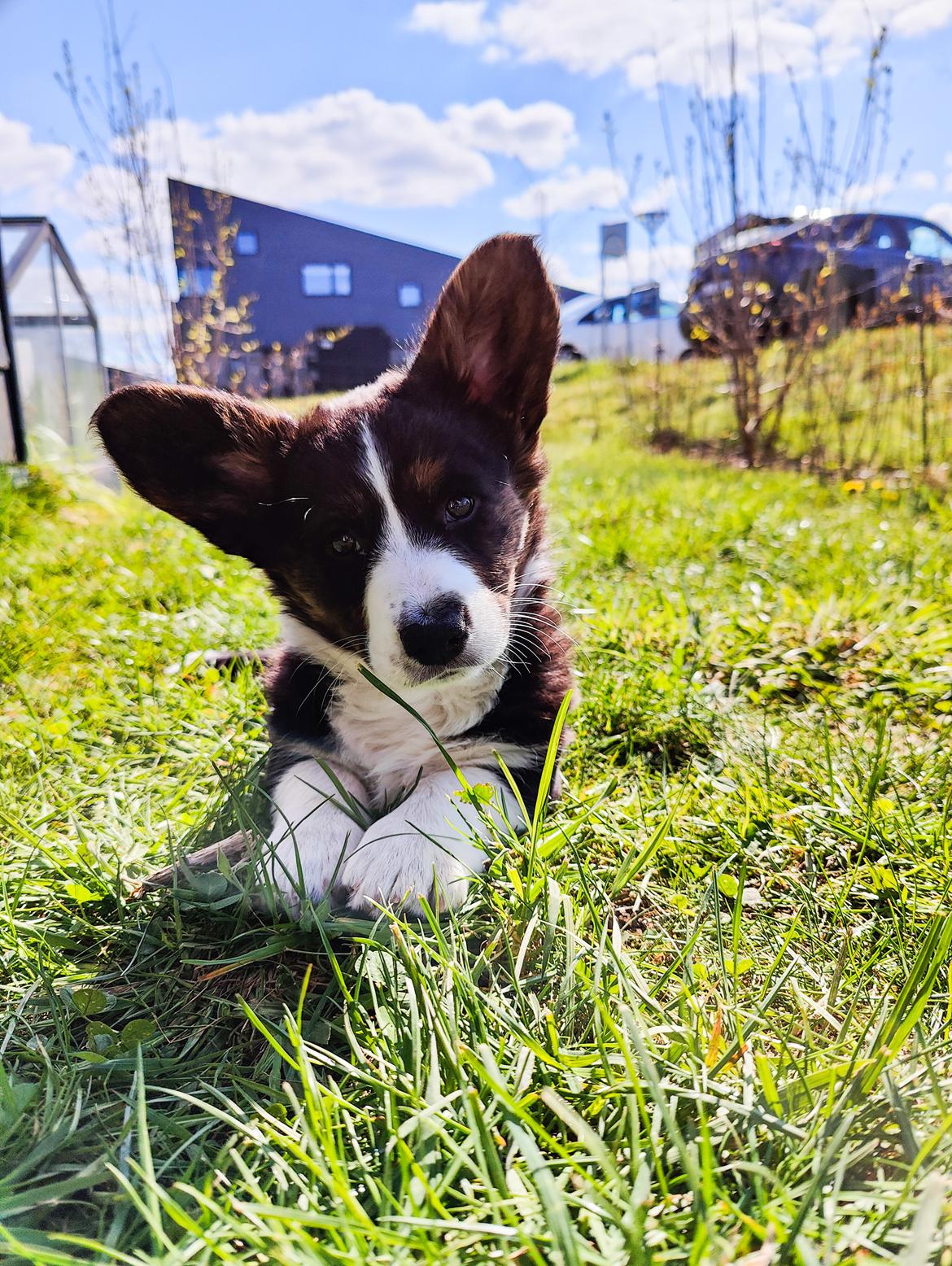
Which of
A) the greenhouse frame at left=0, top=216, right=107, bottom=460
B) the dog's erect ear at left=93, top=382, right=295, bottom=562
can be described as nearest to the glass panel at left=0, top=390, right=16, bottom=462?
the greenhouse frame at left=0, top=216, right=107, bottom=460

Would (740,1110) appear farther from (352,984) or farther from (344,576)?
(344,576)

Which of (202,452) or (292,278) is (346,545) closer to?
(202,452)

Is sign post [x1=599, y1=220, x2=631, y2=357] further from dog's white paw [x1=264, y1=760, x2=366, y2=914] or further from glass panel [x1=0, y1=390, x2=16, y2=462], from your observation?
dog's white paw [x1=264, y1=760, x2=366, y2=914]

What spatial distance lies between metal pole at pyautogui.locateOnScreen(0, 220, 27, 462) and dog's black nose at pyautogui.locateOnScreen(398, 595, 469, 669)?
571 centimetres

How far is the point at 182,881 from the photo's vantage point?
1.69 m

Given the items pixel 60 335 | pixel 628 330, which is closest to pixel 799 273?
pixel 628 330

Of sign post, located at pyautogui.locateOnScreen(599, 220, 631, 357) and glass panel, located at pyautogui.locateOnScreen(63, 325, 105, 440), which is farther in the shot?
sign post, located at pyautogui.locateOnScreen(599, 220, 631, 357)

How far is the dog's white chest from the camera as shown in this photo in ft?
6.75

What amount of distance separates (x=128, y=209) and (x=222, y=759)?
740cm

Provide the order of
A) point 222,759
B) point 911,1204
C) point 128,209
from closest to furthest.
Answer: point 911,1204 → point 222,759 → point 128,209

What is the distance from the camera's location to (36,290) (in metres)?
7.38

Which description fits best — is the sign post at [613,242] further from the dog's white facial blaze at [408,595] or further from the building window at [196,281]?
the dog's white facial blaze at [408,595]

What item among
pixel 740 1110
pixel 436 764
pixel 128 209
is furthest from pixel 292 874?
pixel 128 209

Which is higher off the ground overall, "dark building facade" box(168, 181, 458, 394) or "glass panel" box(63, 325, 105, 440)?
"dark building facade" box(168, 181, 458, 394)
